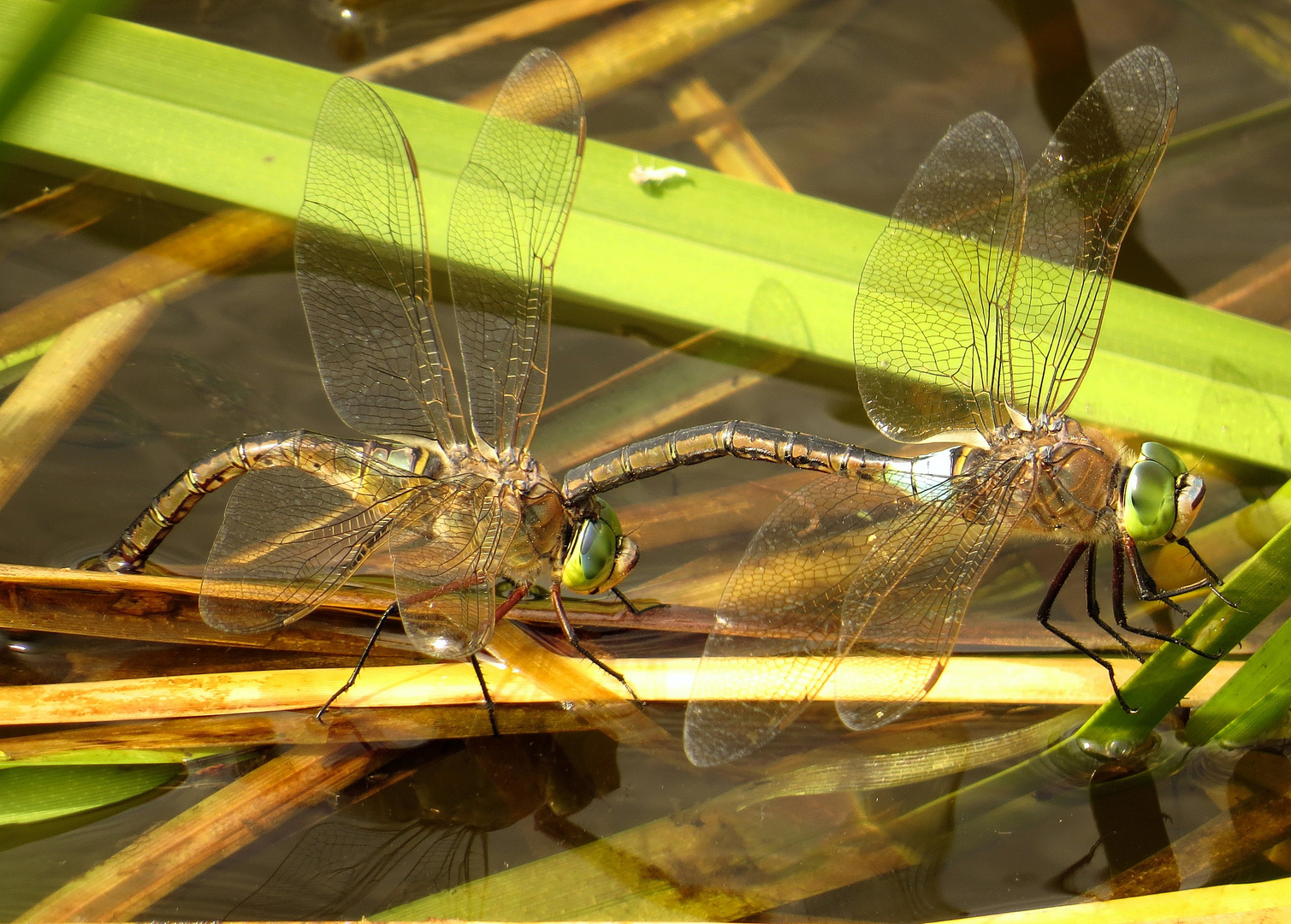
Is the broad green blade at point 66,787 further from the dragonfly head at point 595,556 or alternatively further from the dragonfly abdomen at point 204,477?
the dragonfly head at point 595,556

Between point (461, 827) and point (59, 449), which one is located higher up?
point (59, 449)

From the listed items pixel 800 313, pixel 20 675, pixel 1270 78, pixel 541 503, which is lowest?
pixel 20 675

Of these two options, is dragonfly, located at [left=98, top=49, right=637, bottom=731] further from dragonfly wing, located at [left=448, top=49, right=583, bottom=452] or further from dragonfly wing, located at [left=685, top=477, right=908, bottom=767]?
dragonfly wing, located at [left=685, top=477, right=908, bottom=767]

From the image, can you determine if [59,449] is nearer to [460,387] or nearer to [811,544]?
[460,387]

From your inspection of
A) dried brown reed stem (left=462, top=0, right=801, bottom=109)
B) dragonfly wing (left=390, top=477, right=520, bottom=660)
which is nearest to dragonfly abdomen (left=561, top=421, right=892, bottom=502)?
dragonfly wing (left=390, top=477, right=520, bottom=660)

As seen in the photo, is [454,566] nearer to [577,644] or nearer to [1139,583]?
[577,644]

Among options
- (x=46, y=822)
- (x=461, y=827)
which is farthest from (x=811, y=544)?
(x=46, y=822)

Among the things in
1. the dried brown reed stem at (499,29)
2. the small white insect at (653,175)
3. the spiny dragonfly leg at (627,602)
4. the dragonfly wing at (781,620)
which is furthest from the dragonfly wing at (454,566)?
the dried brown reed stem at (499,29)
